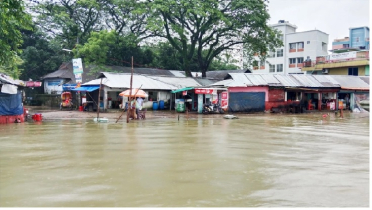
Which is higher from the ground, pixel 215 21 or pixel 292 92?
pixel 215 21

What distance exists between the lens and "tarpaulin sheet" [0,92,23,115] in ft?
54.4

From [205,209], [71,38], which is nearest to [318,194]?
[205,209]

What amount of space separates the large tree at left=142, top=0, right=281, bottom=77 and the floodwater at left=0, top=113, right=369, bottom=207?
18.8m

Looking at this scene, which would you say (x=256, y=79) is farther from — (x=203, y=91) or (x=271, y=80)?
(x=203, y=91)

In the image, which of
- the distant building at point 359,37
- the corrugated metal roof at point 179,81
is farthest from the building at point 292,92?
the distant building at point 359,37

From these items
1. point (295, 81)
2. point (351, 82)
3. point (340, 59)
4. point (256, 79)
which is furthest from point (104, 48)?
point (340, 59)

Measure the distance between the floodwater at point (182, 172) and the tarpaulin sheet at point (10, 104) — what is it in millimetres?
5879

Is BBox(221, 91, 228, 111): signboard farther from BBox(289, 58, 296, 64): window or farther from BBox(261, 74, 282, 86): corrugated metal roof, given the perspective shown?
BBox(289, 58, 296, 64): window

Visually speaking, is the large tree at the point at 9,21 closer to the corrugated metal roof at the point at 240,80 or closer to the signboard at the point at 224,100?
the signboard at the point at 224,100

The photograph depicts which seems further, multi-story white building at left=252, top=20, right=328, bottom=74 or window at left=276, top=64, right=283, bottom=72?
window at left=276, top=64, right=283, bottom=72

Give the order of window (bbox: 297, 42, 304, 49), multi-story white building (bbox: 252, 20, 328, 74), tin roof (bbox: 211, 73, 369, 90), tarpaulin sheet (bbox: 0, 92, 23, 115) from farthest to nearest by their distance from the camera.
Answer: window (bbox: 297, 42, 304, 49) → multi-story white building (bbox: 252, 20, 328, 74) → tin roof (bbox: 211, 73, 369, 90) → tarpaulin sheet (bbox: 0, 92, 23, 115)

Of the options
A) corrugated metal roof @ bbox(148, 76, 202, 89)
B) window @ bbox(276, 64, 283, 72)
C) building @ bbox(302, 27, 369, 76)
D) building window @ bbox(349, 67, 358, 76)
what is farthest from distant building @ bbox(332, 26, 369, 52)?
corrugated metal roof @ bbox(148, 76, 202, 89)

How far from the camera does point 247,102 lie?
28562mm

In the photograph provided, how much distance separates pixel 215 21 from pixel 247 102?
7.40 m
